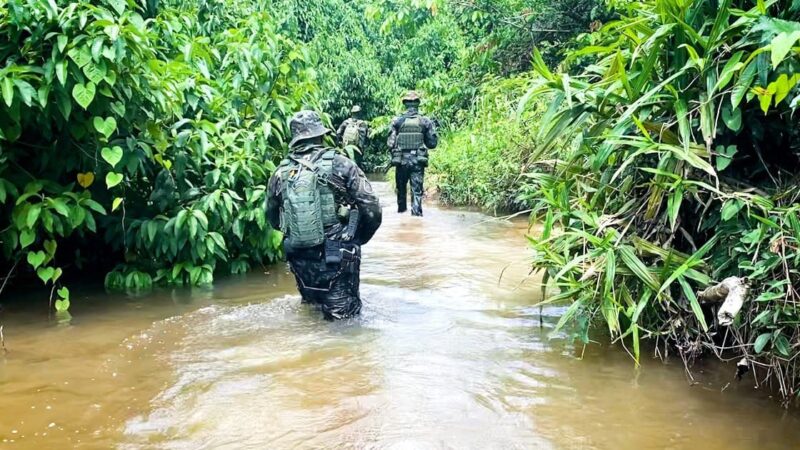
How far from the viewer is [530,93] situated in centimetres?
423

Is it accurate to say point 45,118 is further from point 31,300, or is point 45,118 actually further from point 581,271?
point 581,271

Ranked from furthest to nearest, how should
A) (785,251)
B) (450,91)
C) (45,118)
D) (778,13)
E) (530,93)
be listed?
(450,91) → (45,118) → (530,93) → (778,13) → (785,251)

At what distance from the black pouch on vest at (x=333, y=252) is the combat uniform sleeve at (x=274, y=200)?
0.54m

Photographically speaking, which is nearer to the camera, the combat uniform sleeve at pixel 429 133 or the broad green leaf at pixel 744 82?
the broad green leaf at pixel 744 82

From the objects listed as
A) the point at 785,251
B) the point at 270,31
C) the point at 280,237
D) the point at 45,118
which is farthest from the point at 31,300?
the point at 785,251

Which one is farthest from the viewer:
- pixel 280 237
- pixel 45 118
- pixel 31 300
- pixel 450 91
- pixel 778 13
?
pixel 450 91

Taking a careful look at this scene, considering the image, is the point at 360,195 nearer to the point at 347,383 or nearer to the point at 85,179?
the point at 347,383

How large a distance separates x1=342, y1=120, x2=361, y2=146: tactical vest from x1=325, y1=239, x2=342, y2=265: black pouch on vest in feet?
24.0

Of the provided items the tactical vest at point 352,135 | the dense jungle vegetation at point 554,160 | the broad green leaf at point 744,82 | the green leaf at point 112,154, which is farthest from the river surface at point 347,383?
the tactical vest at point 352,135

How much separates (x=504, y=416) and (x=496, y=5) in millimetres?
11487

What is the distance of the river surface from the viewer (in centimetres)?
332

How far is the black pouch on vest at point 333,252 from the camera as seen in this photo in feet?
16.6

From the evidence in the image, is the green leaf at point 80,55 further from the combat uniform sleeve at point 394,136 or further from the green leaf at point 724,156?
the combat uniform sleeve at point 394,136

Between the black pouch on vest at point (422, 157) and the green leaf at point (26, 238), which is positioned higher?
the black pouch on vest at point (422, 157)
